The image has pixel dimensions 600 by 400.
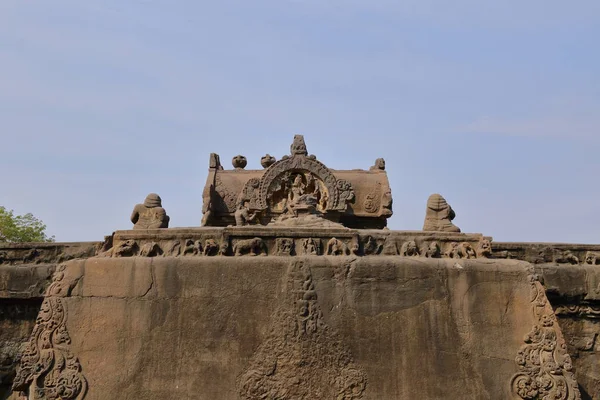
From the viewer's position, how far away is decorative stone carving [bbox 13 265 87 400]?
758 cm

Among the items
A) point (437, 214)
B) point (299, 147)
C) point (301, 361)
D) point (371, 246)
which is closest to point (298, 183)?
point (299, 147)

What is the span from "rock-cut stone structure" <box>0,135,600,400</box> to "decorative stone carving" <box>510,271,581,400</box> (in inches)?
0.6

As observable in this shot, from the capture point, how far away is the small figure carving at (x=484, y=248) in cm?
860

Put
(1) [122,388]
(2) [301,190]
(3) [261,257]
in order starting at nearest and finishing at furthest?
(1) [122,388] → (3) [261,257] → (2) [301,190]

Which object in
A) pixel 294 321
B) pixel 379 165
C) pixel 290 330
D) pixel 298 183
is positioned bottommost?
pixel 290 330

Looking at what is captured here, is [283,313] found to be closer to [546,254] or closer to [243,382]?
[243,382]

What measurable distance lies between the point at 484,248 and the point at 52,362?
545cm

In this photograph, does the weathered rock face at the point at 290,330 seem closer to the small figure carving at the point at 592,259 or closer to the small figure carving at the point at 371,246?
the small figure carving at the point at 371,246

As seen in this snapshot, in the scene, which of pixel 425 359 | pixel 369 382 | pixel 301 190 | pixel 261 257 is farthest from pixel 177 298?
pixel 301 190

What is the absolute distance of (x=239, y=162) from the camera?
1435 cm

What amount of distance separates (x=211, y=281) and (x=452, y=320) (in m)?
2.93

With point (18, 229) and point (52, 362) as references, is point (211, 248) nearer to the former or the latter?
point (52, 362)

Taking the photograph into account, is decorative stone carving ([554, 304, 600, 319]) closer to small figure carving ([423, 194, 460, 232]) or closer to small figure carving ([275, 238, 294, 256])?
small figure carving ([423, 194, 460, 232])

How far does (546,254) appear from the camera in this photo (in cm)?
1027
